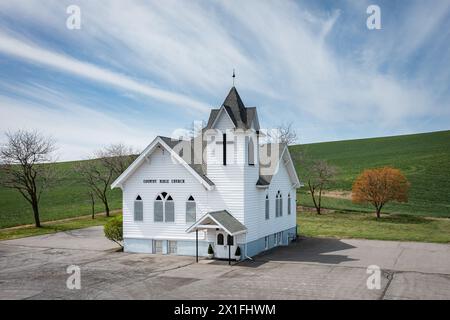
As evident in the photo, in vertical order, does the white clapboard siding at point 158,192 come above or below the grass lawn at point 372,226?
above

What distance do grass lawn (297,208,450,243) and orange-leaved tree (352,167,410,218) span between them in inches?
80.8

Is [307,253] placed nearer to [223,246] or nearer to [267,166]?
[223,246]

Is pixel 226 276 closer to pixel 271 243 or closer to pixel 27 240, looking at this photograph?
pixel 271 243

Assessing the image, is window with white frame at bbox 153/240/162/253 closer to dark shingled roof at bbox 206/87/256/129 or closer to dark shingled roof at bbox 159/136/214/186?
dark shingled roof at bbox 159/136/214/186

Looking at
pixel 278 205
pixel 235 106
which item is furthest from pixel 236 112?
pixel 278 205

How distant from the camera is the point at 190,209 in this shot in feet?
88.4

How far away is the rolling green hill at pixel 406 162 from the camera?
57125 mm

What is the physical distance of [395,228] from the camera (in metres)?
43.2

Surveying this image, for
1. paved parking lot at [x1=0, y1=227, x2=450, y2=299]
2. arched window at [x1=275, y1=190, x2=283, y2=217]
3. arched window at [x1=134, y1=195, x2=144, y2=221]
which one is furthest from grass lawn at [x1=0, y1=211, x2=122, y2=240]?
arched window at [x1=275, y1=190, x2=283, y2=217]

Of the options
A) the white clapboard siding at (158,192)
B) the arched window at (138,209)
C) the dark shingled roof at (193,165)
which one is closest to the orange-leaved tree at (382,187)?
the dark shingled roof at (193,165)

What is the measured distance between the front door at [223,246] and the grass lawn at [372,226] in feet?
44.7

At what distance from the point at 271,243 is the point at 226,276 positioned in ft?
31.6

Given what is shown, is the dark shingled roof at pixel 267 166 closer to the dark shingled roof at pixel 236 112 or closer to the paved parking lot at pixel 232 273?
the dark shingled roof at pixel 236 112

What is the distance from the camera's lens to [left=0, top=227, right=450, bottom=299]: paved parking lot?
18266 mm
